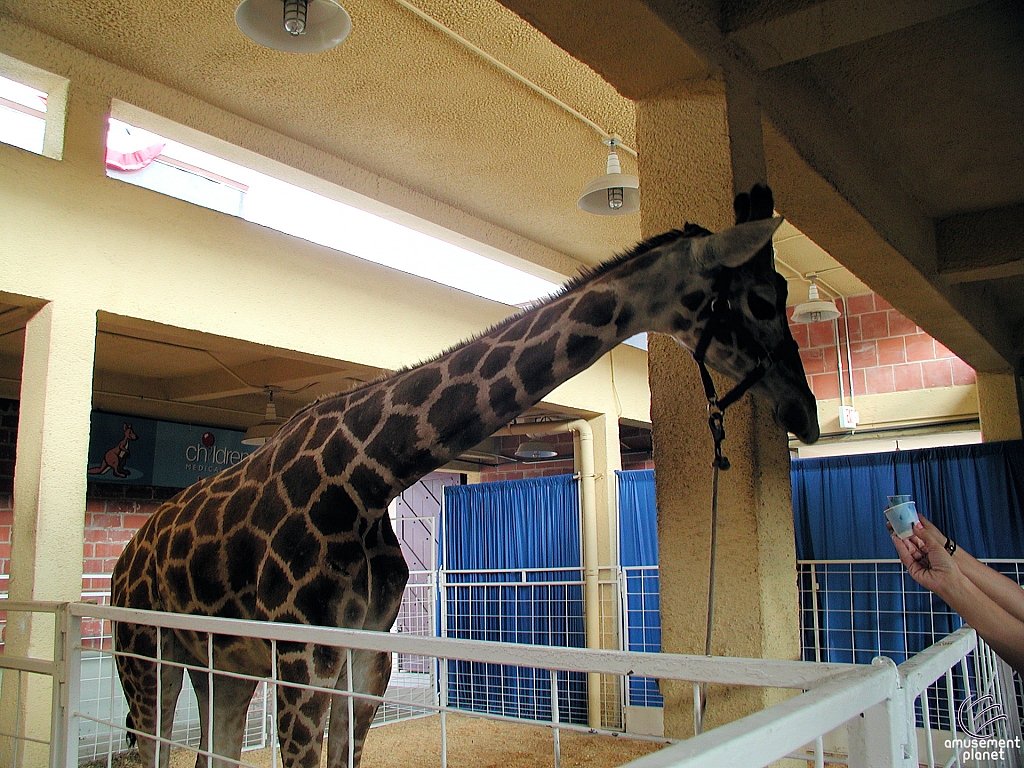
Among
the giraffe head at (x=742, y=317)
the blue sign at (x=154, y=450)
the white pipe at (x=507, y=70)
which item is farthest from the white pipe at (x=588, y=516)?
the giraffe head at (x=742, y=317)

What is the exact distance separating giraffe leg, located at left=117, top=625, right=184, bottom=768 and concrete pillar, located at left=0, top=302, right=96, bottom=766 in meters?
0.58

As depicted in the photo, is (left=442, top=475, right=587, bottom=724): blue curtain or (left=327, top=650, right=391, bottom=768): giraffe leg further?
(left=442, top=475, right=587, bottom=724): blue curtain

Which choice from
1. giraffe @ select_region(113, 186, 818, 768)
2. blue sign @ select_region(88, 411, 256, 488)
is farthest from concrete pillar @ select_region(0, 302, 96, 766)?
blue sign @ select_region(88, 411, 256, 488)

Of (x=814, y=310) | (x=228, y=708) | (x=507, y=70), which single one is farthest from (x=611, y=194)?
(x=814, y=310)

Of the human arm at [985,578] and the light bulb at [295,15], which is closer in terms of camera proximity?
the human arm at [985,578]

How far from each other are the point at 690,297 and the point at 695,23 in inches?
25.0

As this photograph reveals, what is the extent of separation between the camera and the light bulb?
106 inches

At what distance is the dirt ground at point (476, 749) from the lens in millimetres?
5094

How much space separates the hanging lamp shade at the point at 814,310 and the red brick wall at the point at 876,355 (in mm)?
1229

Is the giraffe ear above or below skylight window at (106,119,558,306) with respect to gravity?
below

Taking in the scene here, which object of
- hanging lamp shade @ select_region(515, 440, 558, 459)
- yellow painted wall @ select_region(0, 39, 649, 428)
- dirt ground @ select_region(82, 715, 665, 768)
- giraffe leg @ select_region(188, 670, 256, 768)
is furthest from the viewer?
hanging lamp shade @ select_region(515, 440, 558, 459)

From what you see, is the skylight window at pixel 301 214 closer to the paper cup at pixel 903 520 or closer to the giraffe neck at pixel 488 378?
the giraffe neck at pixel 488 378

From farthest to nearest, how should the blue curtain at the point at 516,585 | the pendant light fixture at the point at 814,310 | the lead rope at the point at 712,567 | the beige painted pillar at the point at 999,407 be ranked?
the blue curtain at the point at 516,585 → the pendant light fixture at the point at 814,310 → the beige painted pillar at the point at 999,407 → the lead rope at the point at 712,567

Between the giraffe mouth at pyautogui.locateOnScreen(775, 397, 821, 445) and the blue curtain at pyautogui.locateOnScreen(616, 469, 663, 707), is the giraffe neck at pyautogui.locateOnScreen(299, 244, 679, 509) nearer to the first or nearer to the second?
the giraffe mouth at pyautogui.locateOnScreen(775, 397, 821, 445)
